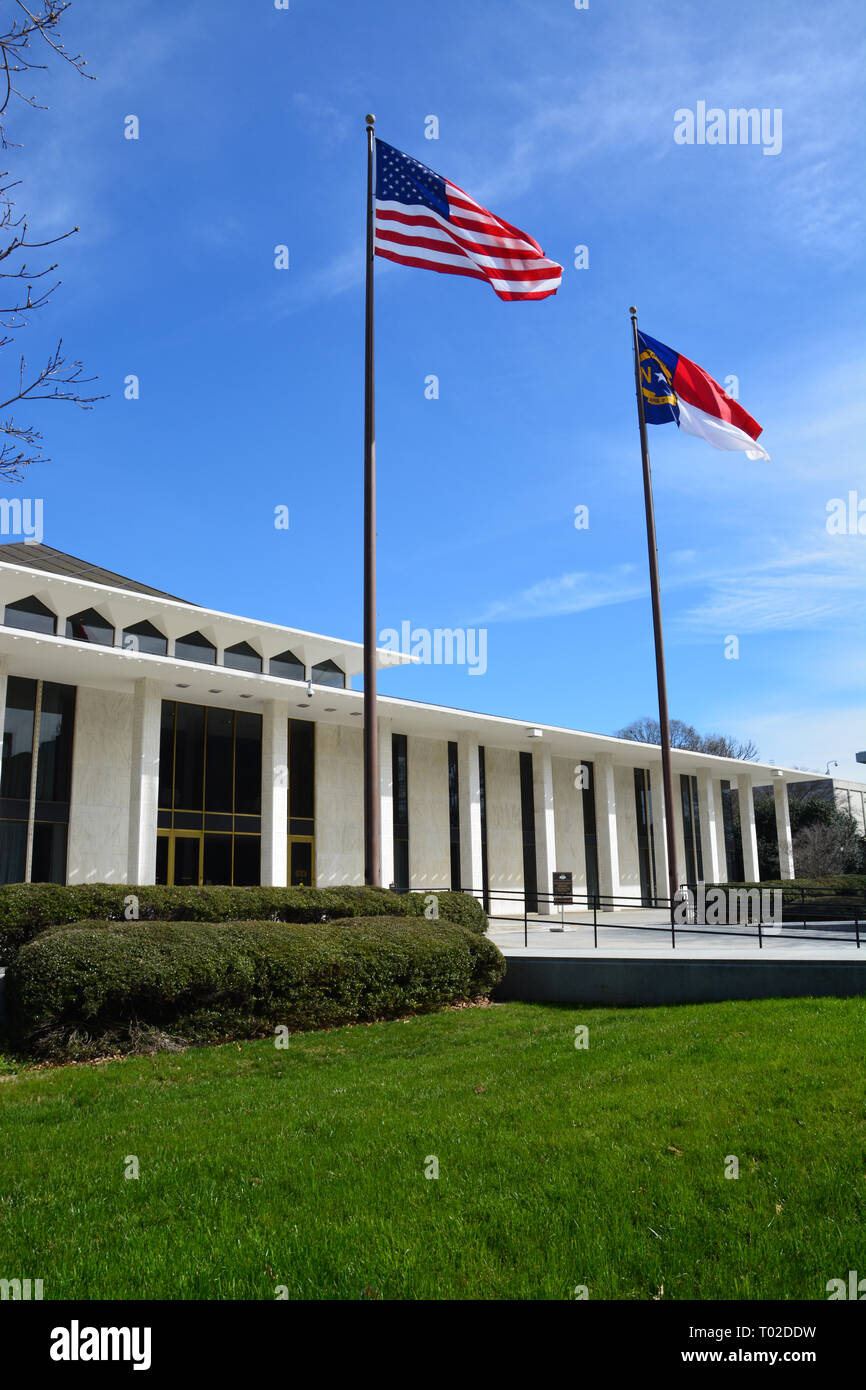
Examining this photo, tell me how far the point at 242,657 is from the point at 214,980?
18668 millimetres

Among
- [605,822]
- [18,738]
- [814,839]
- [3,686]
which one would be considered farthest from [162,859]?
[814,839]

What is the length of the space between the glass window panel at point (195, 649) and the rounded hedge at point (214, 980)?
602 inches

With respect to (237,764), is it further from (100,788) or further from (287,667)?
(100,788)

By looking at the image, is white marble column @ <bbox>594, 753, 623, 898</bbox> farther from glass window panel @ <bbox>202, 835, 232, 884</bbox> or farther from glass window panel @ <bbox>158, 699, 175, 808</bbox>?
glass window panel @ <bbox>158, 699, 175, 808</bbox>

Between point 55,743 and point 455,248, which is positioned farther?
point 55,743

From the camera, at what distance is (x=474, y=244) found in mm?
17031

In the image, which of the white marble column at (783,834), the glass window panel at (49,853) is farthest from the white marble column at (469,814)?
the white marble column at (783,834)

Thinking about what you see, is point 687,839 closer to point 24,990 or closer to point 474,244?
point 474,244

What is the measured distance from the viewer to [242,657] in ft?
96.2

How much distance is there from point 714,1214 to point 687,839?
41524 millimetres

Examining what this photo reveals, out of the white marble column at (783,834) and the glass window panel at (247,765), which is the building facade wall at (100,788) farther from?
the white marble column at (783,834)

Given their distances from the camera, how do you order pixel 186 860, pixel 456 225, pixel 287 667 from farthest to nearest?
pixel 287 667 → pixel 186 860 → pixel 456 225

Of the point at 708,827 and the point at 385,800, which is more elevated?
the point at 385,800

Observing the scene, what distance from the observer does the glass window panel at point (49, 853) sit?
23.9 meters
